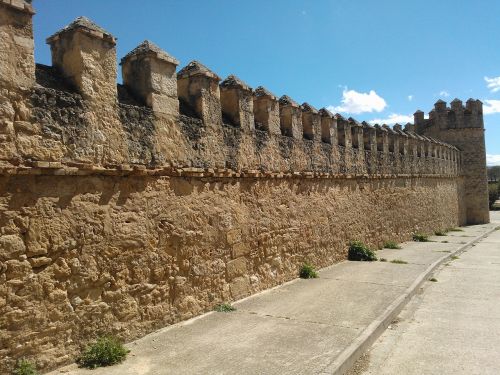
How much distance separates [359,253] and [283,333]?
5.44 meters

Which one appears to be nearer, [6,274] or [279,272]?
[6,274]

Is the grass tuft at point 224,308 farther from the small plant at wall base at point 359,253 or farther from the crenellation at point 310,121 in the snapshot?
the small plant at wall base at point 359,253

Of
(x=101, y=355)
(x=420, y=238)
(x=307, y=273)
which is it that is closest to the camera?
(x=101, y=355)

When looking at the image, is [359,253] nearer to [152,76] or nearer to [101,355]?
[152,76]

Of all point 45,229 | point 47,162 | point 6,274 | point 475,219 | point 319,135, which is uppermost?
point 319,135

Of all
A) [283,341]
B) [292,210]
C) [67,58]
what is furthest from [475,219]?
[67,58]

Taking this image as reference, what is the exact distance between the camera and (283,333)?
187 inches

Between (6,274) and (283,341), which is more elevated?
(6,274)

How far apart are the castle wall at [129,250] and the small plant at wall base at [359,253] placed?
2.07 metres

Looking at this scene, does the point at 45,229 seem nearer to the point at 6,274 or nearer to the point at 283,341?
the point at 6,274

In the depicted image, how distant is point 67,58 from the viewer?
431 centimetres

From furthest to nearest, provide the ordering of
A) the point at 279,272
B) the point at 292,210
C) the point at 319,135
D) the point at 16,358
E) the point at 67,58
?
the point at 319,135 → the point at 292,210 → the point at 279,272 → the point at 67,58 → the point at 16,358

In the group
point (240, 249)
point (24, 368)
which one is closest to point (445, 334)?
point (240, 249)

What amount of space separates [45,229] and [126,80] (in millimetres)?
2169
